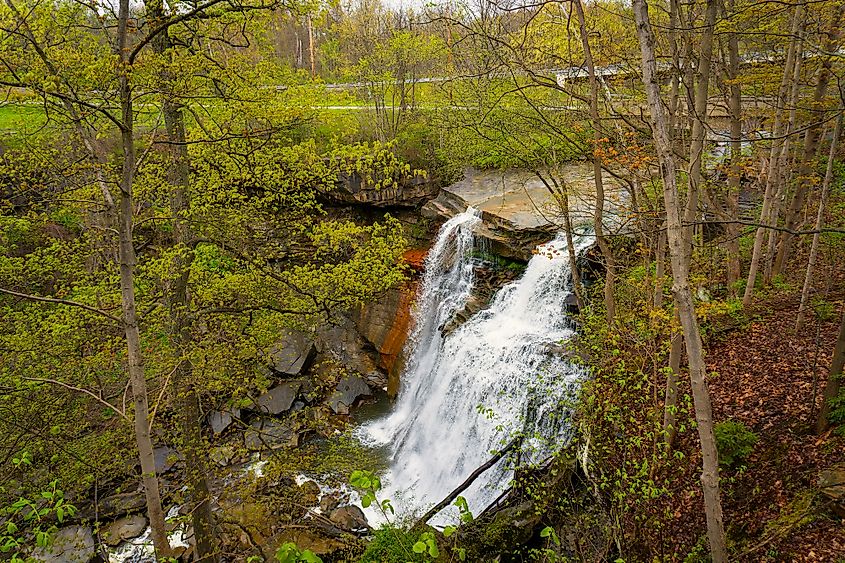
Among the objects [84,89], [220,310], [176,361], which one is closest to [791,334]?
[220,310]

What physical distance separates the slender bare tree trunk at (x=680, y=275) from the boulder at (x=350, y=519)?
19.8ft

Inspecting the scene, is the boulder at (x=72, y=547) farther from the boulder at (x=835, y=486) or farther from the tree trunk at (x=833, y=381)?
the tree trunk at (x=833, y=381)

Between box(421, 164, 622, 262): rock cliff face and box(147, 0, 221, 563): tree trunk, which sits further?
box(421, 164, 622, 262): rock cliff face

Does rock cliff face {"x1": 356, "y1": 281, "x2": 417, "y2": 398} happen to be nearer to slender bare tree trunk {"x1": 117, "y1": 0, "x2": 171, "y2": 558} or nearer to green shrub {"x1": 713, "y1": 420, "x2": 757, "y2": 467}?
green shrub {"x1": 713, "y1": 420, "x2": 757, "y2": 467}

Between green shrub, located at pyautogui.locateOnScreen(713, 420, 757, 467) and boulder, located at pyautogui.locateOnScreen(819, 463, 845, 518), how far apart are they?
0.79 meters

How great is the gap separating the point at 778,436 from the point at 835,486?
109cm

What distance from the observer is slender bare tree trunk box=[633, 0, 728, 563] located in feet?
12.0

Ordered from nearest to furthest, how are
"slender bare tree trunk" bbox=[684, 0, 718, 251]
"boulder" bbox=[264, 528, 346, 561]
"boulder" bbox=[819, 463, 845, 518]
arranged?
1. "boulder" bbox=[819, 463, 845, 518]
2. "slender bare tree trunk" bbox=[684, 0, 718, 251]
3. "boulder" bbox=[264, 528, 346, 561]

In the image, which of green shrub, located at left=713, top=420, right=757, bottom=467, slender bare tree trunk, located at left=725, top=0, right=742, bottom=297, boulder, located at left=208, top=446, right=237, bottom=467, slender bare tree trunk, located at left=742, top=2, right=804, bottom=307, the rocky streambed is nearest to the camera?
green shrub, located at left=713, top=420, right=757, bottom=467

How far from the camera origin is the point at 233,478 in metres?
10.7

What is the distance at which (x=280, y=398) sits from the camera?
527 inches

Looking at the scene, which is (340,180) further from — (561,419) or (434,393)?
(561,419)

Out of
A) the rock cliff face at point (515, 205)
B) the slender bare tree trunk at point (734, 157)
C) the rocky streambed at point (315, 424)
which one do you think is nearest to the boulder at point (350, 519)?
the rocky streambed at point (315, 424)

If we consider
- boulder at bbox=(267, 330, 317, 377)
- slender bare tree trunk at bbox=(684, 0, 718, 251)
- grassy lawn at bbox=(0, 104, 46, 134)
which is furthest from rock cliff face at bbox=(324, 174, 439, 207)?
slender bare tree trunk at bbox=(684, 0, 718, 251)
